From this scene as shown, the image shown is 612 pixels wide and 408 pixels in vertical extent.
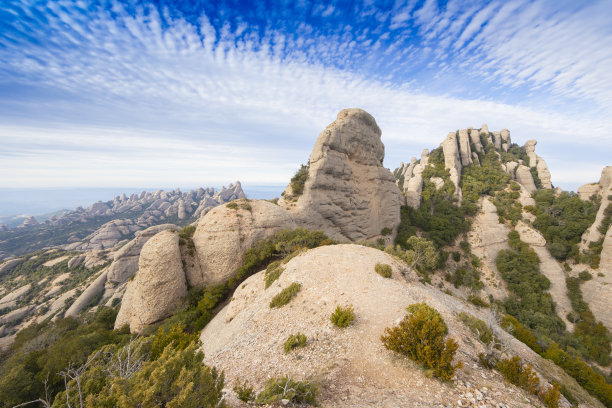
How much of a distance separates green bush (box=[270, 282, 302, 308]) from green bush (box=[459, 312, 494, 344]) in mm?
9282

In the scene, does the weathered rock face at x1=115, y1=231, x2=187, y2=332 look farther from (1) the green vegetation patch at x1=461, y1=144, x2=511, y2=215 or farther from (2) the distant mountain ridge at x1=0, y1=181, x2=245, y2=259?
(2) the distant mountain ridge at x1=0, y1=181, x2=245, y2=259

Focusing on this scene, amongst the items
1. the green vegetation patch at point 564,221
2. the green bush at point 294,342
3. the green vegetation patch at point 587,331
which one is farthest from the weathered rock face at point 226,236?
the green vegetation patch at point 564,221

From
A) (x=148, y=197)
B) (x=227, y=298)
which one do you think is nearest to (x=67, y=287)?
(x=227, y=298)

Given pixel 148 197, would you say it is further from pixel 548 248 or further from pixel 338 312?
pixel 548 248

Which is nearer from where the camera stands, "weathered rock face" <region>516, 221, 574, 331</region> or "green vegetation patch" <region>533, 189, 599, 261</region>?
"weathered rock face" <region>516, 221, 574, 331</region>

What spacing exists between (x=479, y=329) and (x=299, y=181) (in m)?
28.0

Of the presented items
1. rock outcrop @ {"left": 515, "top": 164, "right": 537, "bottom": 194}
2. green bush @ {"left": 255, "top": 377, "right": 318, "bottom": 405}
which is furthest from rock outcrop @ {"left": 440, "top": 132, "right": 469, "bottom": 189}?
green bush @ {"left": 255, "top": 377, "right": 318, "bottom": 405}

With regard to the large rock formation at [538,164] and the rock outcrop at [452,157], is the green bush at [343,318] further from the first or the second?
the large rock formation at [538,164]

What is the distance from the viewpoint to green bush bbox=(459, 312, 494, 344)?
10.2m

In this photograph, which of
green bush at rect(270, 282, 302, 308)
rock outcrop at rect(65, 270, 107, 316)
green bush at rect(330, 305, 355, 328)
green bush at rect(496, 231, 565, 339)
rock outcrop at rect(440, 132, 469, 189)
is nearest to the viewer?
green bush at rect(330, 305, 355, 328)

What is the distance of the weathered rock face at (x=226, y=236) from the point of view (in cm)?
2275

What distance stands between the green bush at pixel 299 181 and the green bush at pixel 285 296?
71.9ft

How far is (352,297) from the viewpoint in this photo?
12312 mm

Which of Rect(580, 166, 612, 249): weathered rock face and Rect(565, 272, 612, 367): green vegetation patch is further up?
Rect(580, 166, 612, 249): weathered rock face
